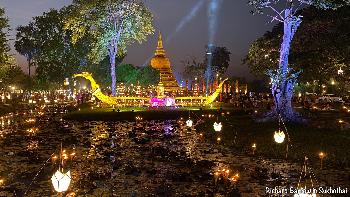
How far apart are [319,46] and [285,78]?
15.1 feet

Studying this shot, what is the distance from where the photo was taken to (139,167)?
13109 millimetres

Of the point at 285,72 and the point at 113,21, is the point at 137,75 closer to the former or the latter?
the point at 113,21

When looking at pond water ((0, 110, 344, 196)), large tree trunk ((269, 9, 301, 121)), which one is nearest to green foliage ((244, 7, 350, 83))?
large tree trunk ((269, 9, 301, 121))

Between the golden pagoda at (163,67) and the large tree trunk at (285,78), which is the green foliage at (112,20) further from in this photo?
the large tree trunk at (285,78)

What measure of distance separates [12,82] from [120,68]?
686 inches

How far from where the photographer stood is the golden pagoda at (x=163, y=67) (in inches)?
2388

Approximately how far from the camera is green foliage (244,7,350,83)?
25359 mm

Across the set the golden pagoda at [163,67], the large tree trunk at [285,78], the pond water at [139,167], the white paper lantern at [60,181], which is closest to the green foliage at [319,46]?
the large tree trunk at [285,78]

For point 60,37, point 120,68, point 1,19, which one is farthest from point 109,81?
point 1,19

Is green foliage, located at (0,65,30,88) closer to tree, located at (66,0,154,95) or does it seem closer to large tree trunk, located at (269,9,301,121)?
tree, located at (66,0,154,95)

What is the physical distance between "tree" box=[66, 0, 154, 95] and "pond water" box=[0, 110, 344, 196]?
82.5 feet

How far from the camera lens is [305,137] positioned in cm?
1788

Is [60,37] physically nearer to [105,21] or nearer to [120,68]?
[120,68]

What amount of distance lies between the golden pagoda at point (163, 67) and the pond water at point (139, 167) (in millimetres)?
39969
